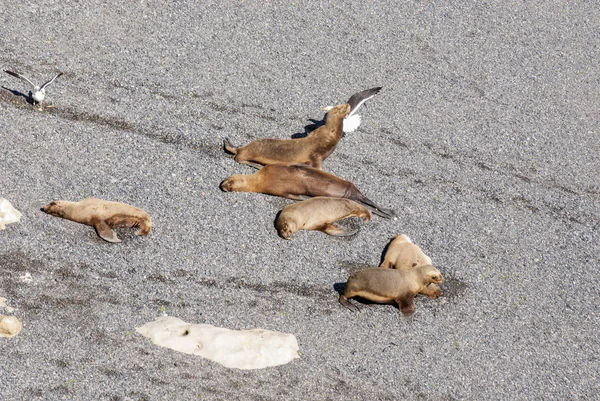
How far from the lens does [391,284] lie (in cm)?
804

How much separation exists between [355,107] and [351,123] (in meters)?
0.27

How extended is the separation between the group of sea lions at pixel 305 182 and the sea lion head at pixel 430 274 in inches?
49.5

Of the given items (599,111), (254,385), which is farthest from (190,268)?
(599,111)

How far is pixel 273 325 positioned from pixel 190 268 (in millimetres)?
1338

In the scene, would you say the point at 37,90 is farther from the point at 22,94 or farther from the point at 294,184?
the point at 294,184

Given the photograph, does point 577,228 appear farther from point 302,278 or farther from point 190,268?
point 190,268

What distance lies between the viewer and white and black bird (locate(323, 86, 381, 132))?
10344mm

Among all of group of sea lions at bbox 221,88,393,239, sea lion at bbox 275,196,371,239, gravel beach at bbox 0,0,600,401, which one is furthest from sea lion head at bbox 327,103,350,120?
sea lion at bbox 275,196,371,239

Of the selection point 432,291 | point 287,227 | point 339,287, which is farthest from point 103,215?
point 432,291

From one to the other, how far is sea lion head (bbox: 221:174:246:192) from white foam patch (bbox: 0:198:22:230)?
2.75 metres

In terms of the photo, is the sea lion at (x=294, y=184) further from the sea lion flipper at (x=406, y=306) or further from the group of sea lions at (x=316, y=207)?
the sea lion flipper at (x=406, y=306)

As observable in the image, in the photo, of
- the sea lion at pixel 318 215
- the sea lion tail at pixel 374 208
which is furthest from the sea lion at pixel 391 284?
the sea lion tail at pixel 374 208

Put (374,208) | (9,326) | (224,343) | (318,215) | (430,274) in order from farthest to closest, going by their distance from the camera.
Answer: (374,208), (318,215), (430,274), (224,343), (9,326)

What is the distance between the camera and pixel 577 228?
9938mm
